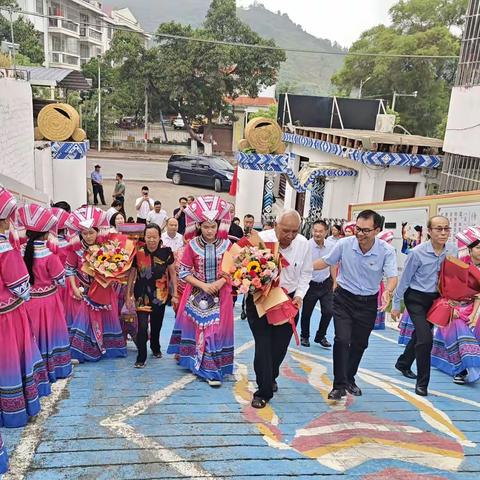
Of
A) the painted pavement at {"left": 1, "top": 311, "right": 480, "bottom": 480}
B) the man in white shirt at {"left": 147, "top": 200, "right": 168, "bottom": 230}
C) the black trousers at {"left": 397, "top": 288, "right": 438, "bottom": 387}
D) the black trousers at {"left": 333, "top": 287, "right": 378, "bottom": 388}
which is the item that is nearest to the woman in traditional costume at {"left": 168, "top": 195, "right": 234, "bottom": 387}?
the painted pavement at {"left": 1, "top": 311, "right": 480, "bottom": 480}

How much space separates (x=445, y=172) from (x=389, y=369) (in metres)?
8.21

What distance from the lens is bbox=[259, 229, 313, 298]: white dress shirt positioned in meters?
4.28

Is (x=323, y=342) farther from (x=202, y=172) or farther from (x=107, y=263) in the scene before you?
(x=202, y=172)

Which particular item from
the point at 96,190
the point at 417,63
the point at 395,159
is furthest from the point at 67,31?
the point at 395,159

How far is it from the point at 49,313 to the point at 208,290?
1374 millimetres

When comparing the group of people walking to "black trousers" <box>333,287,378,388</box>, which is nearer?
the group of people walking

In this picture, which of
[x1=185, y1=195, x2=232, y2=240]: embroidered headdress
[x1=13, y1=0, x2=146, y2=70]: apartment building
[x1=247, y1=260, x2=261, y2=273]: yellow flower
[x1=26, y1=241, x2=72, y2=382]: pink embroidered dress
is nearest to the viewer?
[x1=247, y1=260, x2=261, y2=273]: yellow flower

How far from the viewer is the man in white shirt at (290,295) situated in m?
4.19

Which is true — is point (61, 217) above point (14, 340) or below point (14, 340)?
above

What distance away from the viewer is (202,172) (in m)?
24.6

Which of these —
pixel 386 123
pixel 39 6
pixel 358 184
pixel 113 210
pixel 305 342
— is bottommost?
pixel 305 342

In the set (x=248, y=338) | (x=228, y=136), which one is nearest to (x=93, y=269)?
(x=248, y=338)

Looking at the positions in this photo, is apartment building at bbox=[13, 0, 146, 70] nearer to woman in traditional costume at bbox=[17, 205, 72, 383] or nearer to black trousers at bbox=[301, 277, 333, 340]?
black trousers at bbox=[301, 277, 333, 340]

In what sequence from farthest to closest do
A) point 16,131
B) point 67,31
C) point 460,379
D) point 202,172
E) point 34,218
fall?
1. point 67,31
2. point 202,172
3. point 16,131
4. point 460,379
5. point 34,218
